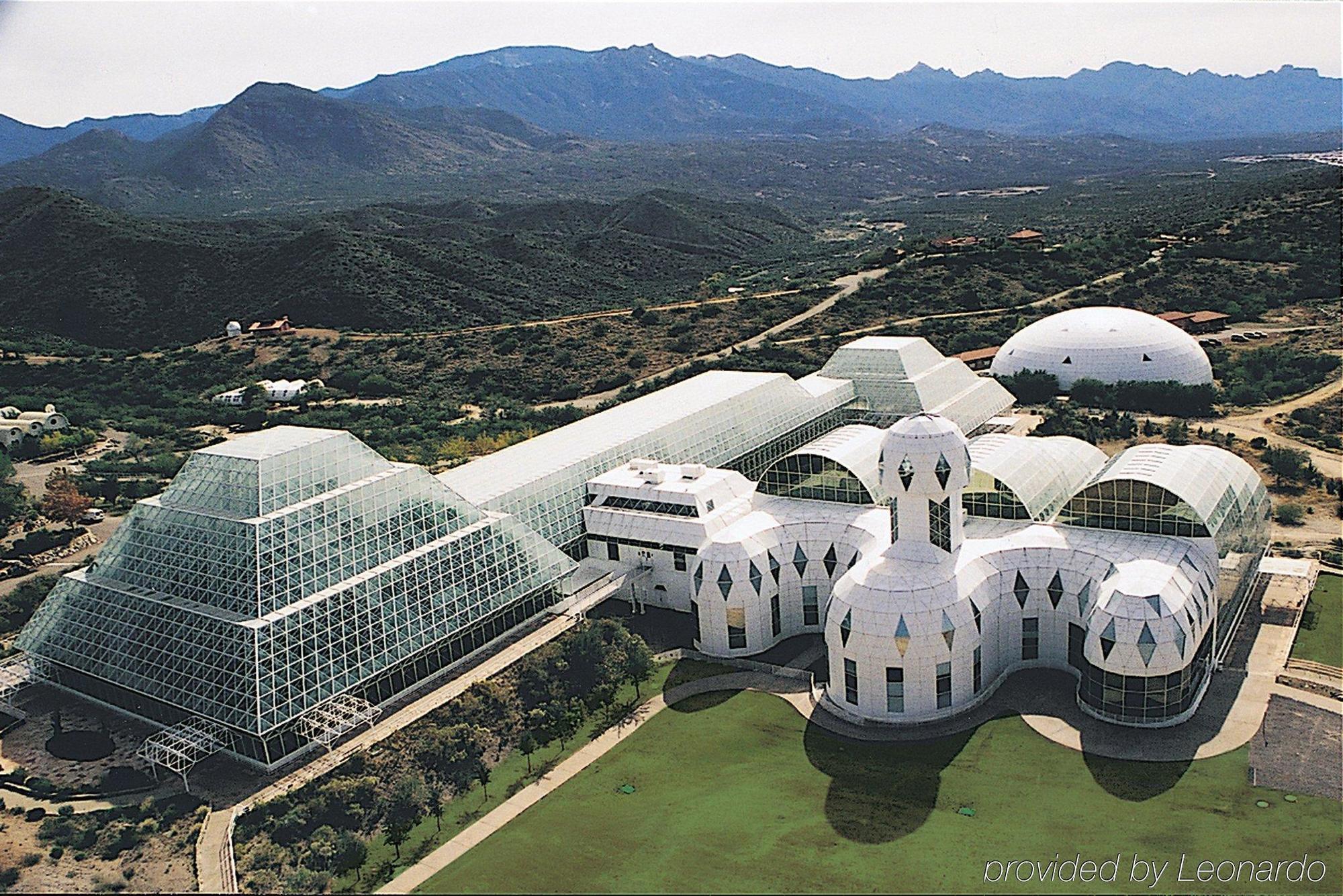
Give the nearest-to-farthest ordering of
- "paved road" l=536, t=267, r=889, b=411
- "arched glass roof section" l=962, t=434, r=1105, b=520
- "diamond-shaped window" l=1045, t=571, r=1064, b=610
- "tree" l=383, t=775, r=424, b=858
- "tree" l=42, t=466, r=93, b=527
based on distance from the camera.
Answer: "tree" l=383, t=775, r=424, b=858
"diamond-shaped window" l=1045, t=571, r=1064, b=610
"arched glass roof section" l=962, t=434, r=1105, b=520
"tree" l=42, t=466, r=93, b=527
"paved road" l=536, t=267, r=889, b=411

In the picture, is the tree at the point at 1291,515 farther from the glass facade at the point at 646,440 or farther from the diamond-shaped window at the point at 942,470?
the diamond-shaped window at the point at 942,470

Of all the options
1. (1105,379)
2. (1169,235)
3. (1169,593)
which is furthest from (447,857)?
(1169,235)

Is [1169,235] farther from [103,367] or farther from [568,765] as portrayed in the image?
[103,367]

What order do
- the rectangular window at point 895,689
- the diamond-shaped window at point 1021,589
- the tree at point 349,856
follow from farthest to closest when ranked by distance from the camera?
the diamond-shaped window at point 1021,589
the rectangular window at point 895,689
the tree at point 349,856

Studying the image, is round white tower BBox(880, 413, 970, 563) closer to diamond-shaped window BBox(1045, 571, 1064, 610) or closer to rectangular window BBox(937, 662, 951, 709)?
diamond-shaped window BBox(1045, 571, 1064, 610)

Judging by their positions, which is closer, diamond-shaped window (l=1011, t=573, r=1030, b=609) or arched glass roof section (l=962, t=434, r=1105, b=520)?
diamond-shaped window (l=1011, t=573, r=1030, b=609)

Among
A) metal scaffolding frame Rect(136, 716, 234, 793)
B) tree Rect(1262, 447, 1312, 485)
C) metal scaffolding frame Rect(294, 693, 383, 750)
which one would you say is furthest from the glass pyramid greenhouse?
tree Rect(1262, 447, 1312, 485)

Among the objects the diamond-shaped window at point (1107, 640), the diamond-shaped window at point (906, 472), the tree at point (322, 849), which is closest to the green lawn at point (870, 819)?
the diamond-shaped window at point (1107, 640)
